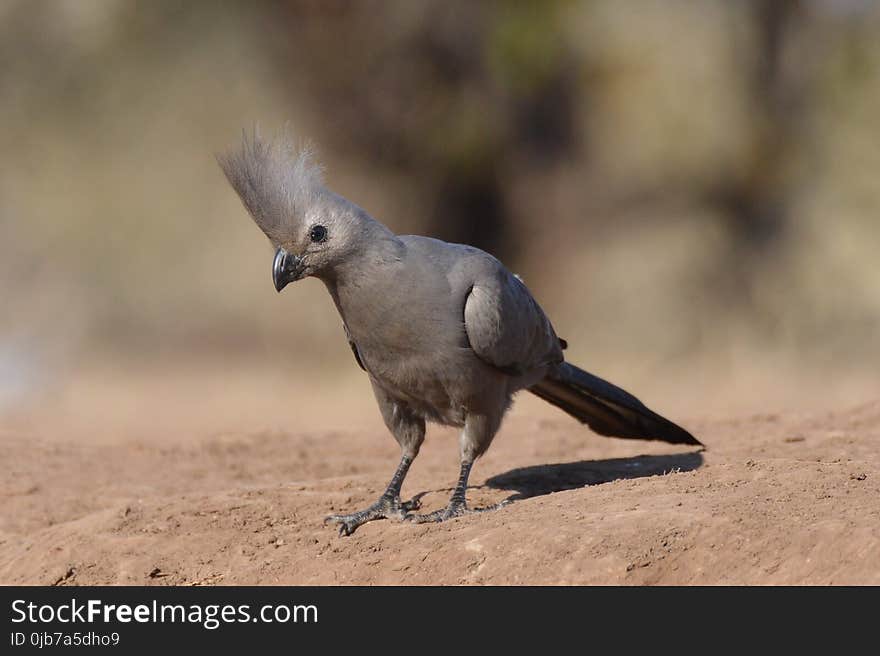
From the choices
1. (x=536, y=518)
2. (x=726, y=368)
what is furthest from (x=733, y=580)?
(x=726, y=368)

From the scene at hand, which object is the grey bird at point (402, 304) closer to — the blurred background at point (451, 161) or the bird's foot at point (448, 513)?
the bird's foot at point (448, 513)

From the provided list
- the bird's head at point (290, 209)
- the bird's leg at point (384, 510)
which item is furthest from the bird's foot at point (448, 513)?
the bird's head at point (290, 209)

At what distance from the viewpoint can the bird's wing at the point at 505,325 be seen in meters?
5.60

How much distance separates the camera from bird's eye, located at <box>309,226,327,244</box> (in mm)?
5359

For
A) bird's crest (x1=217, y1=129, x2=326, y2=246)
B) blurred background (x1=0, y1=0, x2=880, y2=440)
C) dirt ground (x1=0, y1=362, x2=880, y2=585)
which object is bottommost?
dirt ground (x1=0, y1=362, x2=880, y2=585)

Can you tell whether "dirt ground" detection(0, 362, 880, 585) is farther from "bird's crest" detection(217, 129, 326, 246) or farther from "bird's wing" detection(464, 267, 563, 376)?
"bird's crest" detection(217, 129, 326, 246)

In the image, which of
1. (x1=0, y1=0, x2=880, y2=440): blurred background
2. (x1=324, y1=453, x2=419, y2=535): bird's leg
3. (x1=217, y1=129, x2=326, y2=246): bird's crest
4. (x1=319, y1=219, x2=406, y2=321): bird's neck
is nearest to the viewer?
(x1=217, y1=129, x2=326, y2=246): bird's crest

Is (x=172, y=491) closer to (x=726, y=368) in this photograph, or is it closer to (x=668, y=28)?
(x=726, y=368)

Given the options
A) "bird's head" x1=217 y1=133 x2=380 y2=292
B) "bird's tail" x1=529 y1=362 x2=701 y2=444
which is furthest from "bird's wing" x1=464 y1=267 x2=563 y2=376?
"bird's head" x1=217 y1=133 x2=380 y2=292

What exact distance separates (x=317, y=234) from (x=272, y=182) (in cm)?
34

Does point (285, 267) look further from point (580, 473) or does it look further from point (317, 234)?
point (580, 473)

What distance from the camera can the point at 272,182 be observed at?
5316 mm

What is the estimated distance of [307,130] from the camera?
15227 mm

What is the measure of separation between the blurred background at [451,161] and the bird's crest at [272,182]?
9232 mm
